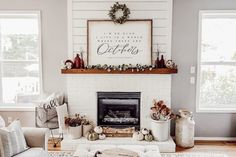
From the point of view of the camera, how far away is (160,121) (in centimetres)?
454

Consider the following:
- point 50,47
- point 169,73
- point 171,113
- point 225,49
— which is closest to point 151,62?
point 169,73

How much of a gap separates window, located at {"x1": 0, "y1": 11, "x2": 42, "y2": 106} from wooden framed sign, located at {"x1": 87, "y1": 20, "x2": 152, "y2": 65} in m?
1.00

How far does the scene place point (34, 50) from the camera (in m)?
5.12

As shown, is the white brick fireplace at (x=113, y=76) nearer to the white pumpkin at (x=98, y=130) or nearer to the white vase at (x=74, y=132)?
the white vase at (x=74, y=132)

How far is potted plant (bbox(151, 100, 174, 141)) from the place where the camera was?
4.57 m

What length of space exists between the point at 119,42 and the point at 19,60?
1.85m

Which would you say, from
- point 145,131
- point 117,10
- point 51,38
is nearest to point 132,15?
point 117,10

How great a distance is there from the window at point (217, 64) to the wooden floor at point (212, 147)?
56 cm

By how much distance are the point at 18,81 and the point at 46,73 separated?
60cm

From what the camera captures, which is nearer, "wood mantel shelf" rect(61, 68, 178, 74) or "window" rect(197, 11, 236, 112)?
"wood mantel shelf" rect(61, 68, 178, 74)

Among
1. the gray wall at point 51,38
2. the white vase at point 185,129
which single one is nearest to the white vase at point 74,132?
the gray wall at point 51,38

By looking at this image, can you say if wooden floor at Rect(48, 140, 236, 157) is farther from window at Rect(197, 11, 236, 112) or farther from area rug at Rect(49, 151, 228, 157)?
window at Rect(197, 11, 236, 112)

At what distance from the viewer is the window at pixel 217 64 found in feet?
16.2

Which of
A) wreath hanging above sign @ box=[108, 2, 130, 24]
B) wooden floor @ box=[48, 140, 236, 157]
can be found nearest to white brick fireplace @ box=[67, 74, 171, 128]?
wooden floor @ box=[48, 140, 236, 157]
